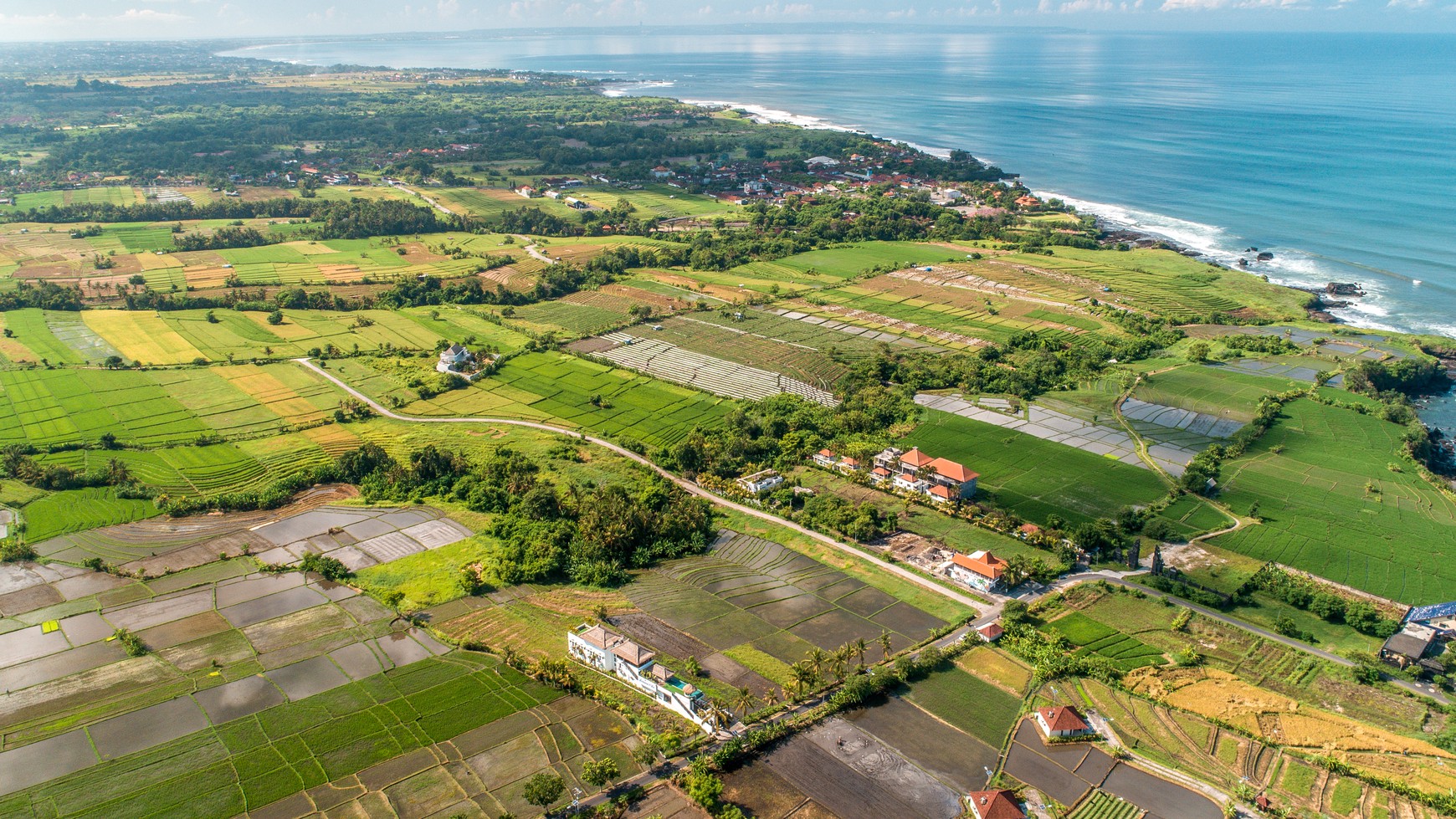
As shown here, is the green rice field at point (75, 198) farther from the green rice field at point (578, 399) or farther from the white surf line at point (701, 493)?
the green rice field at point (578, 399)

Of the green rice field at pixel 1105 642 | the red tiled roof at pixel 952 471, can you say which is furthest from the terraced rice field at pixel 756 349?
the green rice field at pixel 1105 642

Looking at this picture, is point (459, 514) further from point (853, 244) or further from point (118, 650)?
point (853, 244)

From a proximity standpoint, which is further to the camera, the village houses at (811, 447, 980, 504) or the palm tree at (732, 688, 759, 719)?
the village houses at (811, 447, 980, 504)

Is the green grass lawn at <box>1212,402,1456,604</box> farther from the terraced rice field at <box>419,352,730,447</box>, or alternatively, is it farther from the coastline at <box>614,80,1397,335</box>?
the terraced rice field at <box>419,352,730,447</box>

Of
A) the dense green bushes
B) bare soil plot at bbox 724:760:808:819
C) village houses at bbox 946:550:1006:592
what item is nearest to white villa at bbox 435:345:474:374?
the dense green bushes

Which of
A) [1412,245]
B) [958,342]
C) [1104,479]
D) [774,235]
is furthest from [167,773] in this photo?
[1412,245]
